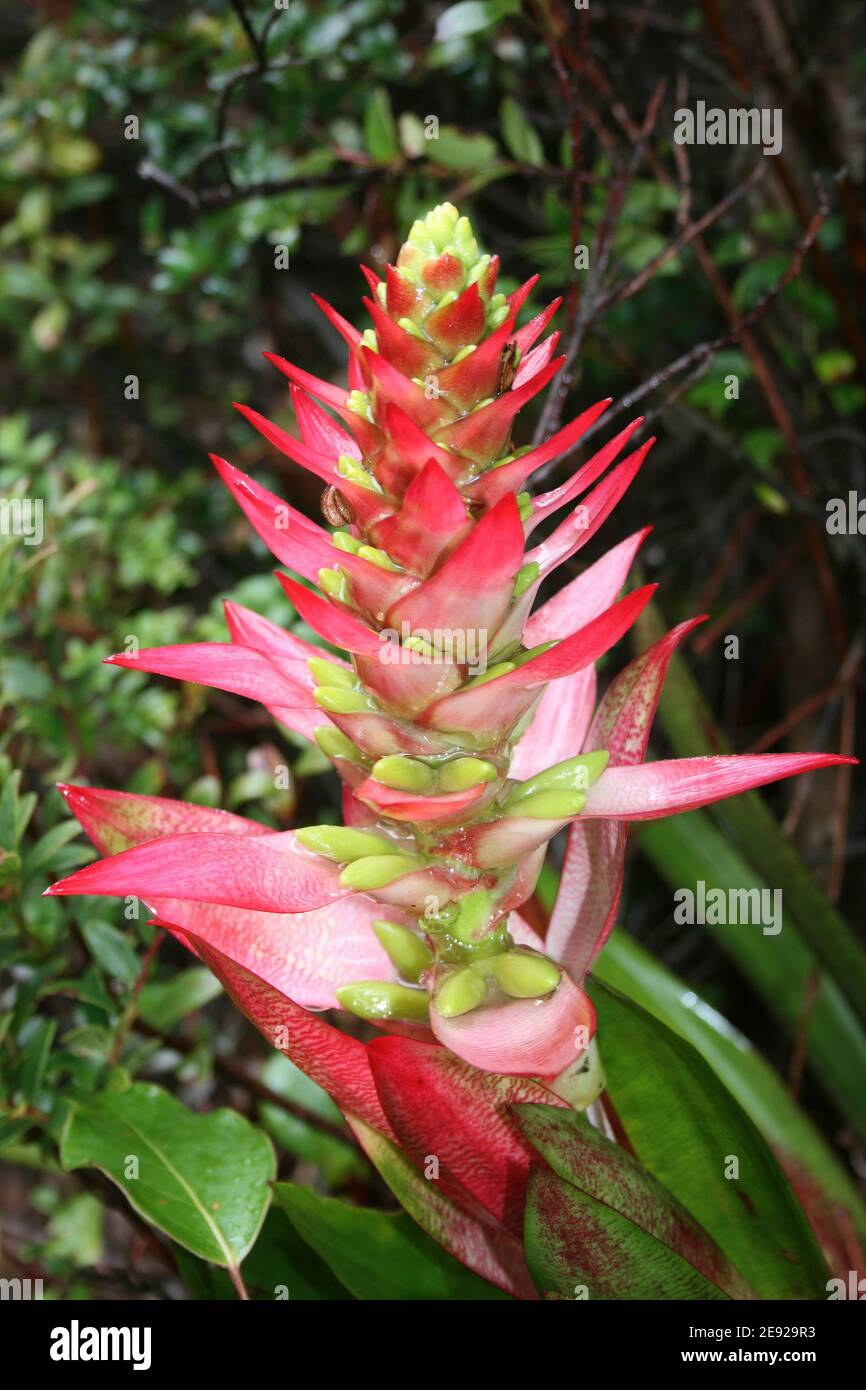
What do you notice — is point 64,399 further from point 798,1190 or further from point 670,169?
point 798,1190

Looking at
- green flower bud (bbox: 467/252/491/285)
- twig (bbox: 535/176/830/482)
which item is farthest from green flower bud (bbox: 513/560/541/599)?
twig (bbox: 535/176/830/482)

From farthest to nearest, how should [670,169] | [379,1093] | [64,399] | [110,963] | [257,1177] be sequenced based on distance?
[64,399] < [670,169] < [110,963] < [257,1177] < [379,1093]

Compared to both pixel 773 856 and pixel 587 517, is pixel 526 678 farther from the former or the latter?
pixel 773 856

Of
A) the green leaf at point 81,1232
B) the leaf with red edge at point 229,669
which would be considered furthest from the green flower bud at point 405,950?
the green leaf at point 81,1232

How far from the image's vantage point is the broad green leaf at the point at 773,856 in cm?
69

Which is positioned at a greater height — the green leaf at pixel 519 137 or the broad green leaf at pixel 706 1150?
the green leaf at pixel 519 137

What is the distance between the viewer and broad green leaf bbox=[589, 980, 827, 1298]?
1.63 ft

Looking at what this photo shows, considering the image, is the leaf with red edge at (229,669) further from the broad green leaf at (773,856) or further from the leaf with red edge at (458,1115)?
the broad green leaf at (773,856)

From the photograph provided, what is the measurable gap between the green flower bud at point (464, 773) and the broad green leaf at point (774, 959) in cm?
36

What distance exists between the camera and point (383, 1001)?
0.47m

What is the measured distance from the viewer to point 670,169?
46.3 inches

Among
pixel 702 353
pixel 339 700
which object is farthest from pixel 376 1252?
pixel 702 353
